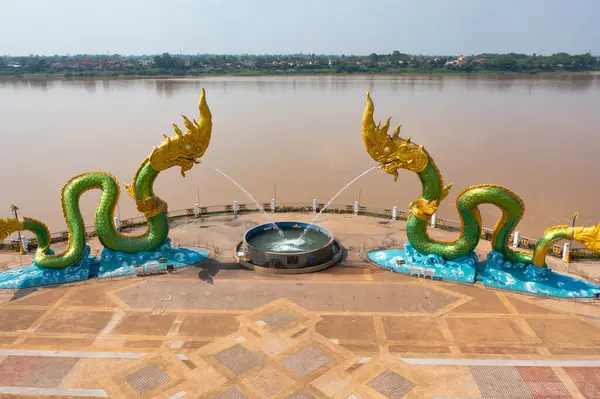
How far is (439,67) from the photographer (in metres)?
146

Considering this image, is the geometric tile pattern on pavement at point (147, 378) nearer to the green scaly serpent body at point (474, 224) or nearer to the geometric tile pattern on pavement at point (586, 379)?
the green scaly serpent body at point (474, 224)

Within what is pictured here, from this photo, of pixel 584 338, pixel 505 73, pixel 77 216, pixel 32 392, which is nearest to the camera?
pixel 32 392

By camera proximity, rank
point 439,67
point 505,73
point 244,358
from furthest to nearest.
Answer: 1. point 439,67
2. point 505,73
3. point 244,358

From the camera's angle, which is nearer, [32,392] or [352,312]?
[32,392]

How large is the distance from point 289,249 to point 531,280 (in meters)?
11.0

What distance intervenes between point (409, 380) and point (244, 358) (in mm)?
5323

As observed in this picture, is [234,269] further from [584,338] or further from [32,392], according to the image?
[584,338]

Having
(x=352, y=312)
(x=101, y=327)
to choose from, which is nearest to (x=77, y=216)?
(x=101, y=327)

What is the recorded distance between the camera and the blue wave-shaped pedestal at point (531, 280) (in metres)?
18.7

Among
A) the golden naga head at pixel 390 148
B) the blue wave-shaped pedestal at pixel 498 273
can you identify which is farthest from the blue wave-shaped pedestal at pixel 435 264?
the golden naga head at pixel 390 148

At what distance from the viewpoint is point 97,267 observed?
20828 millimetres

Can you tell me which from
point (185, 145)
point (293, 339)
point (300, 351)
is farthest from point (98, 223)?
point (300, 351)

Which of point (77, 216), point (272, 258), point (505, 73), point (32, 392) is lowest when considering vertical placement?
point (32, 392)

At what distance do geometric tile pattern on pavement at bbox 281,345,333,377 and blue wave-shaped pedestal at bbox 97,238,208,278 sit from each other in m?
8.60
